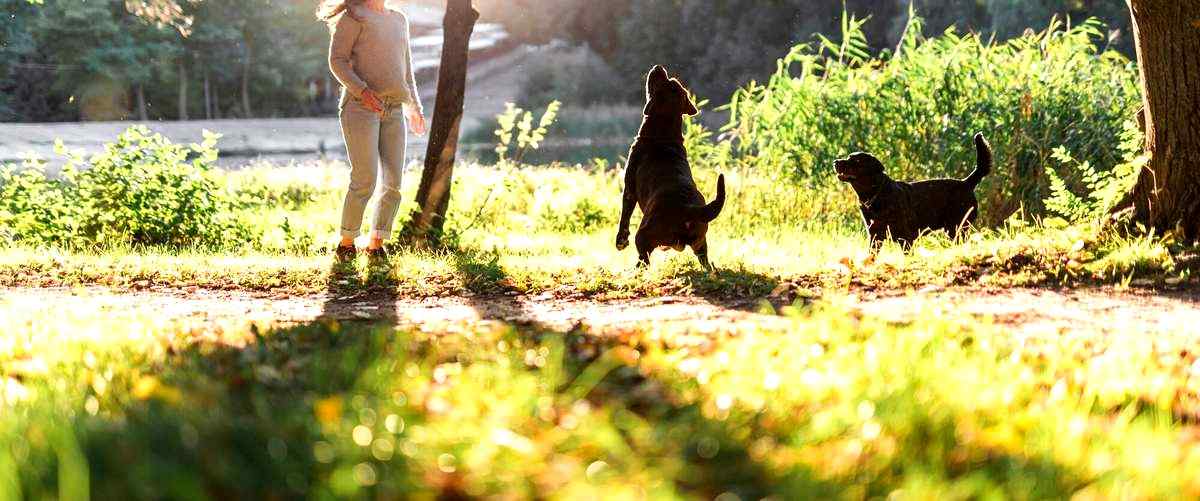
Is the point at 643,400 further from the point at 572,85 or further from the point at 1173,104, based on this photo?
the point at 572,85

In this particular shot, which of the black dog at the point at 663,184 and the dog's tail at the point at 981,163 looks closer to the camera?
the black dog at the point at 663,184

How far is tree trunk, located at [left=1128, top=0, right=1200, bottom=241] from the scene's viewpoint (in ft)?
20.8

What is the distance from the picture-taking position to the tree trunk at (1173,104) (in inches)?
250

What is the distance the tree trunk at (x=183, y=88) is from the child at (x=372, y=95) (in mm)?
29471

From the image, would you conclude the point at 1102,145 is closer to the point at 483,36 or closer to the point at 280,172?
the point at 280,172

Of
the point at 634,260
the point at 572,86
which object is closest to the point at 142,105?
the point at 572,86

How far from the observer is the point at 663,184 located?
6.57 m

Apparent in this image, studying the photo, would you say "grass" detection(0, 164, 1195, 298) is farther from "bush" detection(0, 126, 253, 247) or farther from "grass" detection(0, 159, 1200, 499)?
"bush" detection(0, 126, 253, 247)

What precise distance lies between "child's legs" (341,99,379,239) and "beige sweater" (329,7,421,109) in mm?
134

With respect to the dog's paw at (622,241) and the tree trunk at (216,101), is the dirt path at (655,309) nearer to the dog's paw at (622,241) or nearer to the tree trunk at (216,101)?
the dog's paw at (622,241)

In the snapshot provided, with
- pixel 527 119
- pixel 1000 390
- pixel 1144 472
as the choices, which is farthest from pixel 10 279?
pixel 1144 472

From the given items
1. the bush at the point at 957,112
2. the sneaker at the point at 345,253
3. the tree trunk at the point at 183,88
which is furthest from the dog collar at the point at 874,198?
the tree trunk at the point at 183,88

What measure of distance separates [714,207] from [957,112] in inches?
198

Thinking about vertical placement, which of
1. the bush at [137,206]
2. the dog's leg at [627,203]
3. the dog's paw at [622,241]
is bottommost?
the bush at [137,206]
